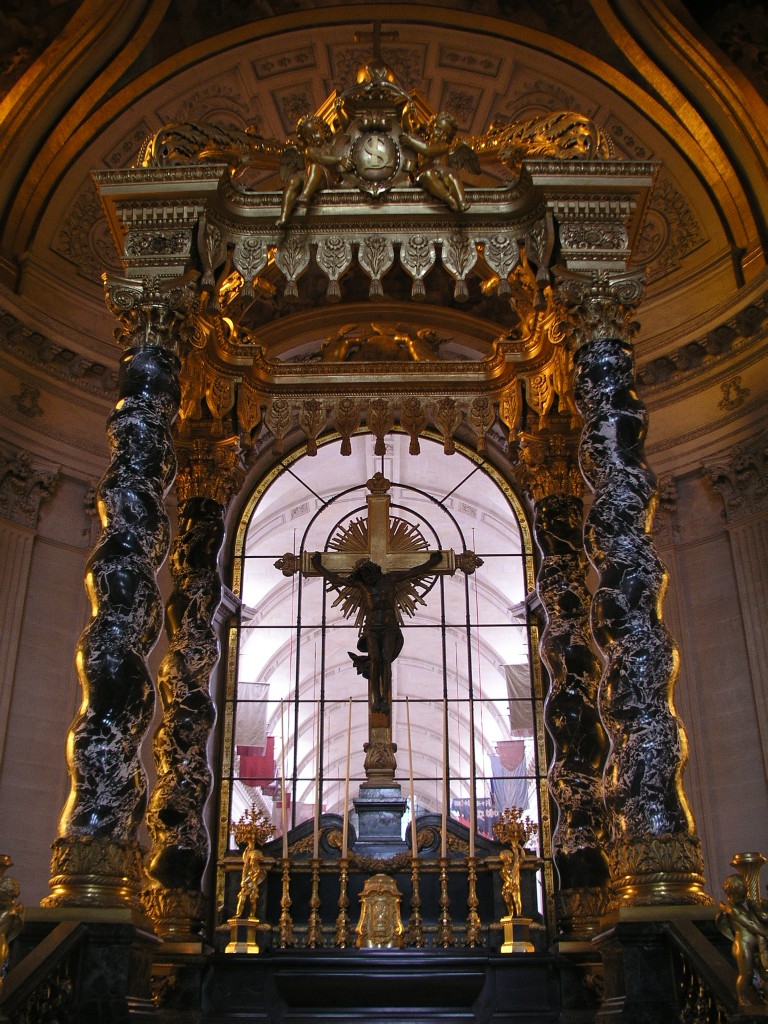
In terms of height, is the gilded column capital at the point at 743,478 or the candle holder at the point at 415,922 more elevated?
the gilded column capital at the point at 743,478

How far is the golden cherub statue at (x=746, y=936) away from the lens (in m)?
4.47

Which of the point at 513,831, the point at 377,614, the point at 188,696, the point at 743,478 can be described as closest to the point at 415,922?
the point at 513,831

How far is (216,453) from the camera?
30.9ft

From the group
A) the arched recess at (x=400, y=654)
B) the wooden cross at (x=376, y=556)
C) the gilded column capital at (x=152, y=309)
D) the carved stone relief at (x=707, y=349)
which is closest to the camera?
the gilded column capital at (x=152, y=309)

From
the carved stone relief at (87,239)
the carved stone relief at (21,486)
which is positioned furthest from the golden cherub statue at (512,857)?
the carved stone relief at (87,239)

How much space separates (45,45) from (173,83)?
4.88ft

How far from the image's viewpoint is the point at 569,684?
840 cm

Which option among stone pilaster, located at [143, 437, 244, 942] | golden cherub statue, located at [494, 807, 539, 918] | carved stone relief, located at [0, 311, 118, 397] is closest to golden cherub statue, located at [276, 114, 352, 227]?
stone pilaster, located at [143, 437, 244, 942]

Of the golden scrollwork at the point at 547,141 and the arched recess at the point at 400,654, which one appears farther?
the arched recess at the point at 400,654

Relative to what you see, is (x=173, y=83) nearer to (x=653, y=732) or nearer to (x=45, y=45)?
(x=45, y=45)

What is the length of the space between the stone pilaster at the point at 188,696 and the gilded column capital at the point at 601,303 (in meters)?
3.46

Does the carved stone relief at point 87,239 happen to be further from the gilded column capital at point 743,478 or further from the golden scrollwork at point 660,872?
the golden scrollwork at point 660,872

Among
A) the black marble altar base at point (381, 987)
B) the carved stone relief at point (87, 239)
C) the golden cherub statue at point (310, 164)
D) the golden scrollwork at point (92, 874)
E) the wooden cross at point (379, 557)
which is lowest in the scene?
the black marble altar base at point (381, 987)

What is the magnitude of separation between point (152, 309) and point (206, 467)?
7.61 ft
